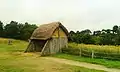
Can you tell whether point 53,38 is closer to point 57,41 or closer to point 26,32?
point 57,41

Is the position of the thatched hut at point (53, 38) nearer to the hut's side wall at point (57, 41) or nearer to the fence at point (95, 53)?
the hut's side wall at point (57, 41)

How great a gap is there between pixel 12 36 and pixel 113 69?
65313 millimetres

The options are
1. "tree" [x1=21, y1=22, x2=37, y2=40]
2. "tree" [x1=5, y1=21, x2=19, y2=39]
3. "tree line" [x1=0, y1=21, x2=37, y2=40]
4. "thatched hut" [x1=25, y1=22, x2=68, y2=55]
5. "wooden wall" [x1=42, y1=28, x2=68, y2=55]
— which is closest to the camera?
"thatched hut" [x1=25, y1=22, x2=68, y2=55]

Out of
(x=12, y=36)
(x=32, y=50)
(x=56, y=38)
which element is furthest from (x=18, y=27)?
(x=56, y=38)

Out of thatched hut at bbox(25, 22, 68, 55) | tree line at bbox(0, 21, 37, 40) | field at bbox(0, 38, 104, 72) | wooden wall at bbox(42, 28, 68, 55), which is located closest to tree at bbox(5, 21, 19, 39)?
tree line at bbox(0, 21, 37, 40)

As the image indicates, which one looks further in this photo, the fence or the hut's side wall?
the hut's side wall

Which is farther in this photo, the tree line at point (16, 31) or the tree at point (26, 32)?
the tree line at point (16, 31)

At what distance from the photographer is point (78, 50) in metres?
25.9

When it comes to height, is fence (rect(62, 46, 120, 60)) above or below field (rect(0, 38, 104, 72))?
above

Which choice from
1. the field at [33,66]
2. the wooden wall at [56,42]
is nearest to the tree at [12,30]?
the wooden wall at [56,42]

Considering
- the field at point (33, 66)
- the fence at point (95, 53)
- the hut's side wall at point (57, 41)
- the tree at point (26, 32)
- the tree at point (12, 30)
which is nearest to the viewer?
the field at point (33, 66)

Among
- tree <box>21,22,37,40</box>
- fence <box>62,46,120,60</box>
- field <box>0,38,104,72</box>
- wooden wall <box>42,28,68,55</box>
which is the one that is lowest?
field <box>0,38,104,72</box>

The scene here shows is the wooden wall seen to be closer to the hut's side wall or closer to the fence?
the hut's side wall

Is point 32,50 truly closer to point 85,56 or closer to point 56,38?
point 56,38
